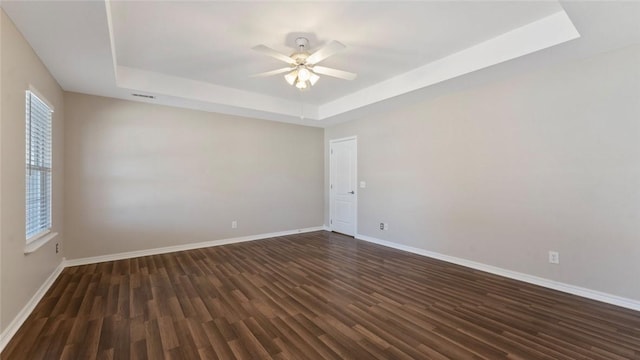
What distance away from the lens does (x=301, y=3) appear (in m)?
2.42

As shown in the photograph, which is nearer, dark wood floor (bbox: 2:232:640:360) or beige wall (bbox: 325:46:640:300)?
dark wood floor (bbox: 2:232:640:360)

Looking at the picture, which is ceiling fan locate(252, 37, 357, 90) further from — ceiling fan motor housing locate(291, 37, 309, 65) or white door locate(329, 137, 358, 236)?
white door locate(329, 137, 358, 236)

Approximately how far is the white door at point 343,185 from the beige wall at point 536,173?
126 centimetres

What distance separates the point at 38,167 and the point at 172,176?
6.05 ft

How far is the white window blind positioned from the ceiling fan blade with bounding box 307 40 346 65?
8.93 ft

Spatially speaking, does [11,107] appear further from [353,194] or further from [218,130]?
[353,194]

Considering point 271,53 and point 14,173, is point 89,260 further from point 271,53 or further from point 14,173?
point 271,53

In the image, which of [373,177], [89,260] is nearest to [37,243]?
[89,260]

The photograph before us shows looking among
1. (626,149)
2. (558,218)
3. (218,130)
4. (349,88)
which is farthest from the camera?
(218,130)

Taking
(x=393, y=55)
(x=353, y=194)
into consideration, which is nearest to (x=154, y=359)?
(x=393, y=55)

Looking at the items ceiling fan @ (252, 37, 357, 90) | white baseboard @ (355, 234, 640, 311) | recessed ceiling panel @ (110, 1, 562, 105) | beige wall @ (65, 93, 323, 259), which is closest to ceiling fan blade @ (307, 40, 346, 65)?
ceiling fan @ (252, 37, 357, 90)

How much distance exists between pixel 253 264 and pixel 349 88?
3.24m

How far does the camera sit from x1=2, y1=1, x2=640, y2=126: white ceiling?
2357 mm

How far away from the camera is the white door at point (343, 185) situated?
594cm
